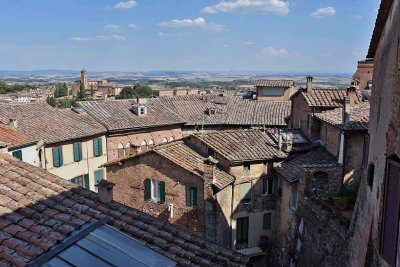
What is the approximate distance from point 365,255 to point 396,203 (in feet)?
9.34

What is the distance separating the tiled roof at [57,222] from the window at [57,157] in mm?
21197

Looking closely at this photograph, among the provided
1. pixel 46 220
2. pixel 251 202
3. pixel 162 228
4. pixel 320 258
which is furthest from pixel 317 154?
pixel 46 220

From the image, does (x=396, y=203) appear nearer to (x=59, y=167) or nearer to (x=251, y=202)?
(x=251, y=202)

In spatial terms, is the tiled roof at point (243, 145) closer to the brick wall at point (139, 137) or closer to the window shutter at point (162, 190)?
the window shutter at point (162, 190)

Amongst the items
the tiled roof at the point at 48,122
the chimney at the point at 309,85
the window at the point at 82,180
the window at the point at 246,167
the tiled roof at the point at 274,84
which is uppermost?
the chimney at the point at 309,85

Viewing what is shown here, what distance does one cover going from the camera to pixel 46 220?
622 centimetres

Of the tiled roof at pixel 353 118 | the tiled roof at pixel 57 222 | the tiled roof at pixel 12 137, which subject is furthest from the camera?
the tiled roof at pixel 12 137

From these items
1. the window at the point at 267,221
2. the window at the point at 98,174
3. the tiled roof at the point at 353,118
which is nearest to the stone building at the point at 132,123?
the window at the point at 98,174

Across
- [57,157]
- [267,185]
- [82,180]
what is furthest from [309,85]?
[57,157]

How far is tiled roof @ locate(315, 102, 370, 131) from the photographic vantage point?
19.1 metres

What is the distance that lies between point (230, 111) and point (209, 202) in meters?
24.3

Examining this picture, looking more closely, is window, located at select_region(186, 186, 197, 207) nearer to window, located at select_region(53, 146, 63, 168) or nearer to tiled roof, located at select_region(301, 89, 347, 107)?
tiled roof, located at select_region(301, 89, 347, 107)

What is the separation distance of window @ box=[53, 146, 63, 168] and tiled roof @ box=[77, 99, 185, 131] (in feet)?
18.8

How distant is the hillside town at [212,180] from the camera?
6.32 m
